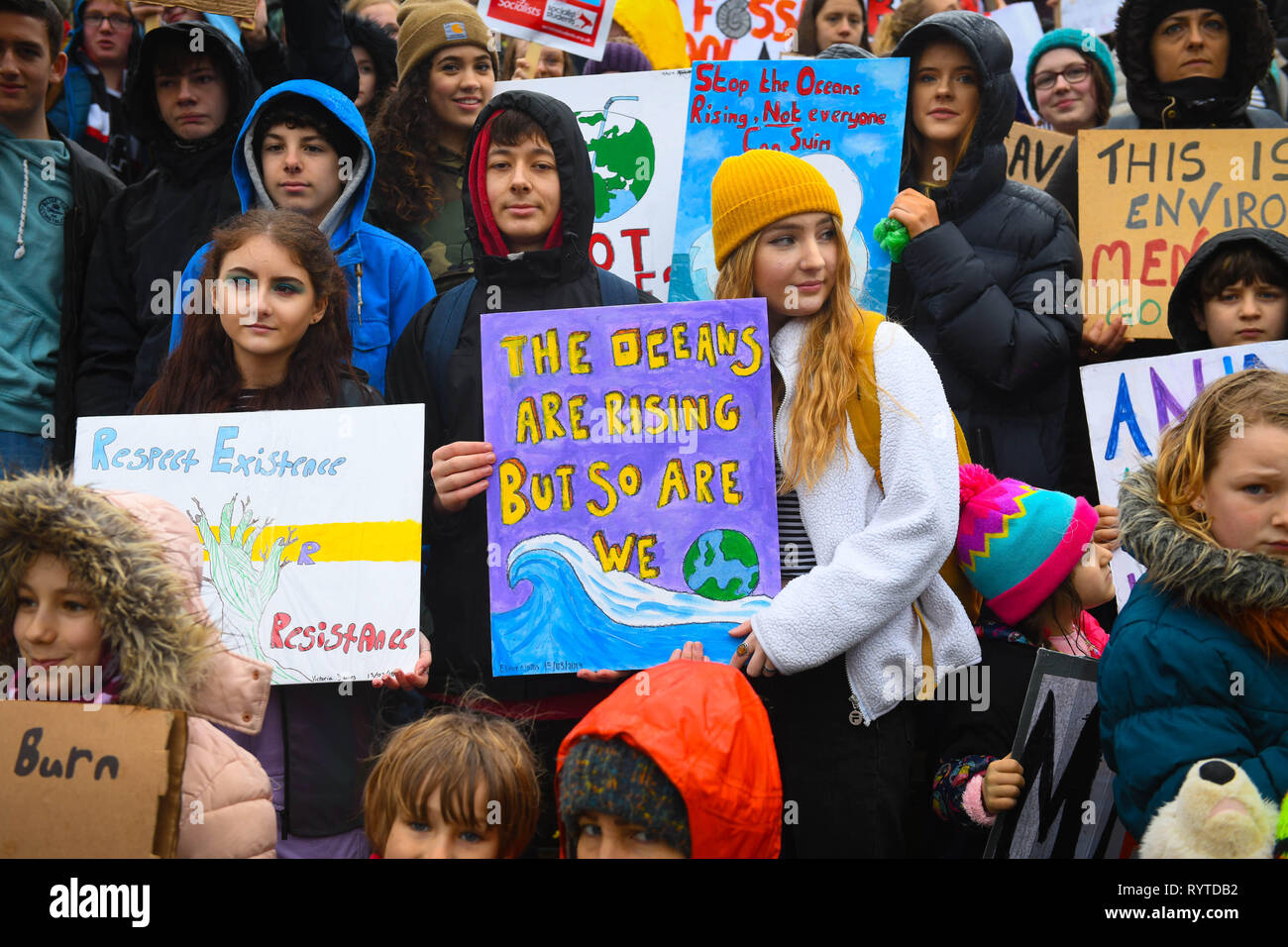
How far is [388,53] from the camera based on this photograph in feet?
20.0

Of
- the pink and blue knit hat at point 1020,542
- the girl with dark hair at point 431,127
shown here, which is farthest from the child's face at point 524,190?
the pink and blue knit hat at point 1020,542

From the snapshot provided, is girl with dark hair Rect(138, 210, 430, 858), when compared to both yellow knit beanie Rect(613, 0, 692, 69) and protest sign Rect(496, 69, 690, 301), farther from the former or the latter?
yellow knit beanie Rect(613, 0, 692, 69)

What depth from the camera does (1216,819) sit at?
258cm

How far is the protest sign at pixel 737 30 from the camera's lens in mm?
6375

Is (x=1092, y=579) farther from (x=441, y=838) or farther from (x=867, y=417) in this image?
(x=441, y=838)

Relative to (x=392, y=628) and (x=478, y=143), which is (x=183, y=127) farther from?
(x=392, y=628)

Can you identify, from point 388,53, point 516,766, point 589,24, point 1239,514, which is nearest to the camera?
point 1239,514

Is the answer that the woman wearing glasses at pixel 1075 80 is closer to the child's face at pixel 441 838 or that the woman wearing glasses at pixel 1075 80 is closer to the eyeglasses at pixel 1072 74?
the eyeglasses at pixel 1072 74

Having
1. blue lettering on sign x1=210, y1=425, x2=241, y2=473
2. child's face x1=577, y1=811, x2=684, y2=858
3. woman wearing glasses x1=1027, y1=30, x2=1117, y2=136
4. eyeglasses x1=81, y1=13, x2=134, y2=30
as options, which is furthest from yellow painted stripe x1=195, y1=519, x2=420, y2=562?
woman wearing glasses x1=1027, y1=30, x2=1117, y2=136

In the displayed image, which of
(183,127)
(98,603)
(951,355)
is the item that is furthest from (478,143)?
(98,603)

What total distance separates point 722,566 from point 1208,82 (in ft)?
10.3

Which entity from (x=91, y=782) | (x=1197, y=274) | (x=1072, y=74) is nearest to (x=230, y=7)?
(x=91, y=782)

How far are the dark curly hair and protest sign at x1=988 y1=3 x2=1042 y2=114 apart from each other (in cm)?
392

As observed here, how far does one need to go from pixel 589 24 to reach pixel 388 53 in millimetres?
1125
